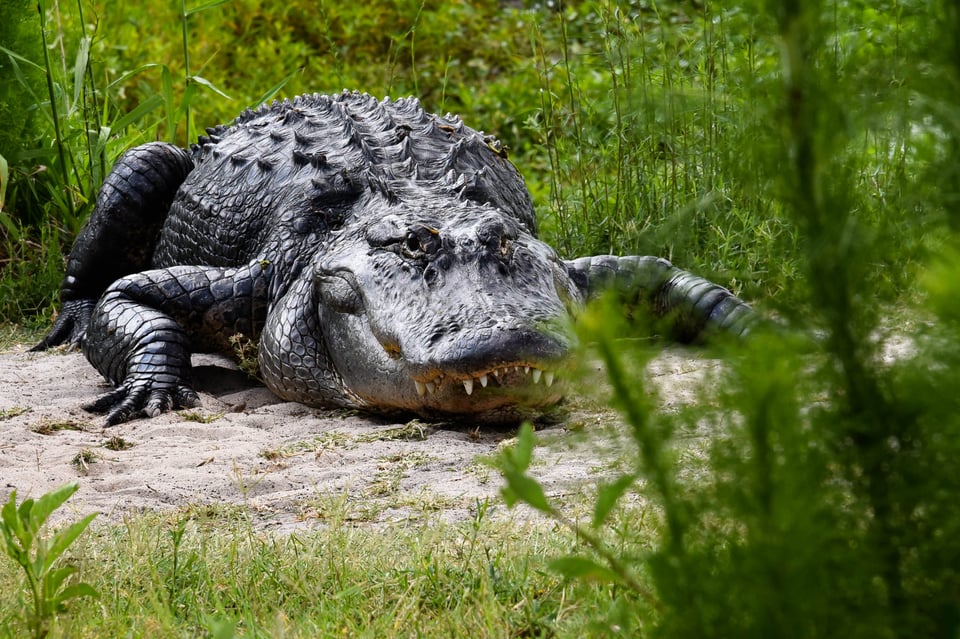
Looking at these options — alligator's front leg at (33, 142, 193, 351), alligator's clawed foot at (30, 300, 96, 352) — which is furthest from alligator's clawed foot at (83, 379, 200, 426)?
alligator's front leg at (33, 142, 193, 351)

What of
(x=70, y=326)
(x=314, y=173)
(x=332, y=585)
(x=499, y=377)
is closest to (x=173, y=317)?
(x=314, y=173)

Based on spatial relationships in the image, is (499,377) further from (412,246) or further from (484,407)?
(412,246)

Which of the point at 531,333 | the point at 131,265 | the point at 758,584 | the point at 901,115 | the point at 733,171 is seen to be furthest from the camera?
the point at 131,265

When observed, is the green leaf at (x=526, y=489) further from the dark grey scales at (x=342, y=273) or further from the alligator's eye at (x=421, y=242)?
the alligator's eye at (x=421, y=242)

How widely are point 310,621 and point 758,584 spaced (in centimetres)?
114

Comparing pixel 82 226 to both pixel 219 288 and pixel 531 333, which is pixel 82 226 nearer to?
pixel 219 288

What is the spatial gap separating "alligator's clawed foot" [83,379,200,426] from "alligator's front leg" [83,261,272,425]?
9cm

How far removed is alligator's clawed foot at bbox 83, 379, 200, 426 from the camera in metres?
4.57

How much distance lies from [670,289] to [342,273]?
1.60m

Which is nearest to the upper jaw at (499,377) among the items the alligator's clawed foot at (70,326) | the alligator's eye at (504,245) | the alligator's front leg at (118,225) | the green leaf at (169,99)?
the alligator's eye at (504,245)

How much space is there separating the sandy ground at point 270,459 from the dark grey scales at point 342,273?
154mm

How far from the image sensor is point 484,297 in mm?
3896

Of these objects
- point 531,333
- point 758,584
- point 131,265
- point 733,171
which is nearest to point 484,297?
point 531,333

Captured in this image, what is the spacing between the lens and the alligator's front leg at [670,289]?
5.01 m
